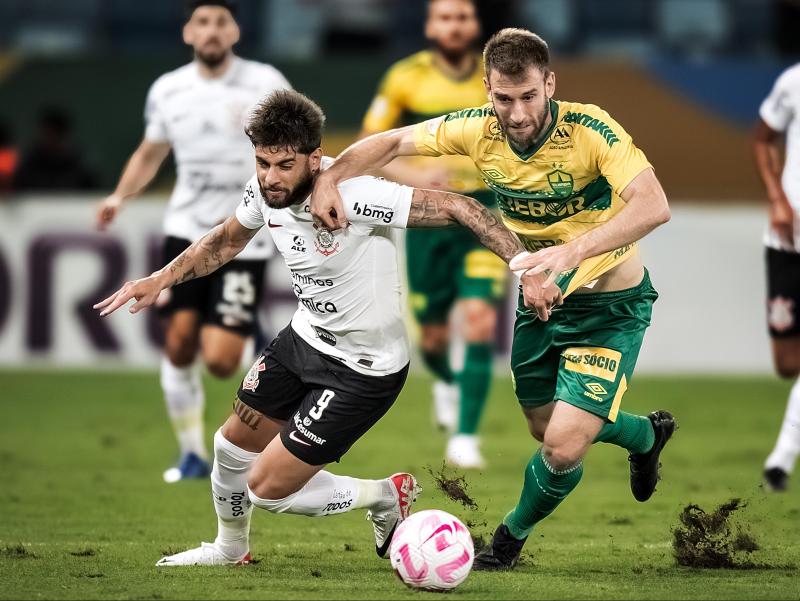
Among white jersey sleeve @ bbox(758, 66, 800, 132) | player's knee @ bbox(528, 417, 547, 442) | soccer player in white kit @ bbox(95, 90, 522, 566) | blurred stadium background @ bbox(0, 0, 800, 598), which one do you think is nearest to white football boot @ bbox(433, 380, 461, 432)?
blurred stadium background @ bbox(0, 0, 800, 598)

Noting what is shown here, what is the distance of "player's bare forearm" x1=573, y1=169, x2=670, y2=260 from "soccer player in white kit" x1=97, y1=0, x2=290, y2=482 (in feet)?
11.8

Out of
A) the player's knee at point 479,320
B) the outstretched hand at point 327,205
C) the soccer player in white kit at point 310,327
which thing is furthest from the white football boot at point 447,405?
the outstretched hand at point 327,205

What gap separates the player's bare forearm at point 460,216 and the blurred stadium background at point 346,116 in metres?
7.76

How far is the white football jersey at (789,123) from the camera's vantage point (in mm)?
8523

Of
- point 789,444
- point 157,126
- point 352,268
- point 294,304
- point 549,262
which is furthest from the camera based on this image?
point 294,304

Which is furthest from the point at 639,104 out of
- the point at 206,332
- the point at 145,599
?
the point at 145,599

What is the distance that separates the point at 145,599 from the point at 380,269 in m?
1.64

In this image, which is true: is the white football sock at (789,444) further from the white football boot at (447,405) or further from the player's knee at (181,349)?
the player's knee at (181,349)

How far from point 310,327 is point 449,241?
371cm

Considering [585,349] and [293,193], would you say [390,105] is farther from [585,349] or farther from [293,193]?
[293,193]

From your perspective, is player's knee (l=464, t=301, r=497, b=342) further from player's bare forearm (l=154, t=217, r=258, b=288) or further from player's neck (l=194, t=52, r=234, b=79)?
player's bare forearm (l=154, t=217, r=258, b=288)

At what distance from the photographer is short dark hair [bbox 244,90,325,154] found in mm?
5465

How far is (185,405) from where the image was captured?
28.9ft

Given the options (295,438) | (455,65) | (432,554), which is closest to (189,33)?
(455,65)
